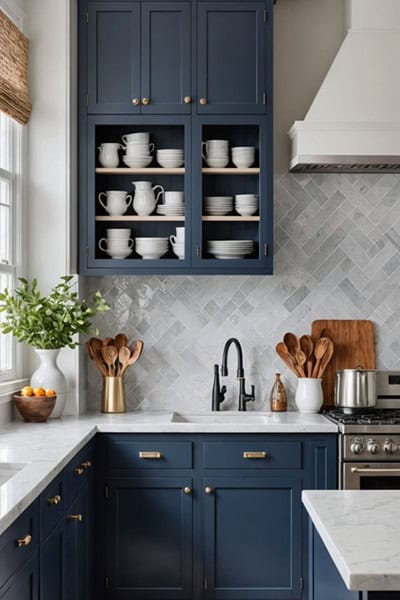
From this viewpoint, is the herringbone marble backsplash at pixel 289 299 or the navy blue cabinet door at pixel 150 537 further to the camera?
the herringbone marble backsplash at pixel 289 299

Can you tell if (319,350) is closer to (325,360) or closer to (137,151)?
(325,360)

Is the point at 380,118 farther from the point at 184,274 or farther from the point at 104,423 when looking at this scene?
the point at 104,423

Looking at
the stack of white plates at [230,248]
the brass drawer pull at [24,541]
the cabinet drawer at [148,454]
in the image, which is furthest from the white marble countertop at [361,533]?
the stack of white plates at [230,248]

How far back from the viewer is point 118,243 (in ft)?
15.0

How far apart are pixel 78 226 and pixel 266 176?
102 cm

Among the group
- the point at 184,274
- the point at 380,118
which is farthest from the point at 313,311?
the point at 380,118

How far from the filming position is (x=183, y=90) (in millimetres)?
4492

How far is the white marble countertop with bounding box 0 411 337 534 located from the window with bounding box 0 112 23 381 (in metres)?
0.39

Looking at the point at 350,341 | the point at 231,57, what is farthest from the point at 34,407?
the point at 231,57

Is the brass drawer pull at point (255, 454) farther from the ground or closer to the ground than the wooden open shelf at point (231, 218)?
closer to the ground

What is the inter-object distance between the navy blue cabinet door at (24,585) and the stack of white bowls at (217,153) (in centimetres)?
245

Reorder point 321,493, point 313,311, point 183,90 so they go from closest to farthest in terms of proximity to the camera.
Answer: point 321,493 < point 183,90 < point 313,311

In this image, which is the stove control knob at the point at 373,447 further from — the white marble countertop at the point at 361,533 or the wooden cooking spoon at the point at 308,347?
the white marble countertop at the point at 361,533

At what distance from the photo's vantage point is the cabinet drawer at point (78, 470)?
3.39m
